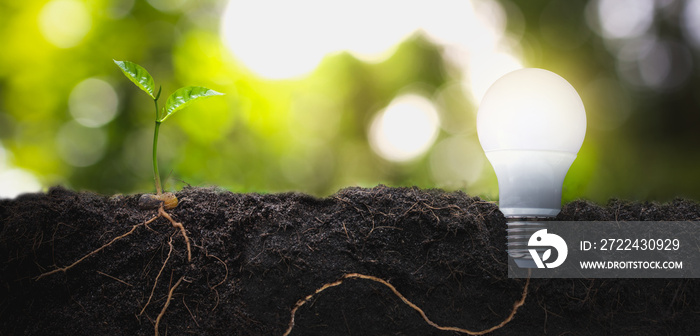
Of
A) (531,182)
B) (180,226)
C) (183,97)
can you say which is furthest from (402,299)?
(183,97)

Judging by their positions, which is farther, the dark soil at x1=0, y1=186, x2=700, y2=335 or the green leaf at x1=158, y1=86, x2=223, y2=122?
the green leaf at x1=158, y1=86, x2=223, y2=122

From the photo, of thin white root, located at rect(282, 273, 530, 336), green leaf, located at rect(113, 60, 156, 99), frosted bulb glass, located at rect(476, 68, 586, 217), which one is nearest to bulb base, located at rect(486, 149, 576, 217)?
frosted bulb glass, located at rect(476, 68, 586, 217)

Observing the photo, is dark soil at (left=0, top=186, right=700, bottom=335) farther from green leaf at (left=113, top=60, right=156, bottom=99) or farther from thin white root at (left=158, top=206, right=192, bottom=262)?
green leaf at (left=113, top=60, right=156, bottom=99)

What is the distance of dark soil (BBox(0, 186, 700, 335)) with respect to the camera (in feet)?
2.84

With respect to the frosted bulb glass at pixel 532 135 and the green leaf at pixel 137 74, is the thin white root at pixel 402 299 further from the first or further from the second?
the green leaf at pixel 137 74

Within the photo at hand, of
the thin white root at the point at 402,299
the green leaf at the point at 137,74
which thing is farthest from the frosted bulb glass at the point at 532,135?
the green leaf at the point at 137,74

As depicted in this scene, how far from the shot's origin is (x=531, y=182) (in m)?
0.93

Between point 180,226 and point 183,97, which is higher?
point 183,97

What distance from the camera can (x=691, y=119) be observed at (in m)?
2.19

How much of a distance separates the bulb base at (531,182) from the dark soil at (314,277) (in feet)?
0.11

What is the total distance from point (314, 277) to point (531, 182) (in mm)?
484

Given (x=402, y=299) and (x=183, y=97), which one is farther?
(x=183, y=97)

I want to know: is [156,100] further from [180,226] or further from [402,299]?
[402,299]

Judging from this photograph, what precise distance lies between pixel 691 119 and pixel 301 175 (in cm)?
209
